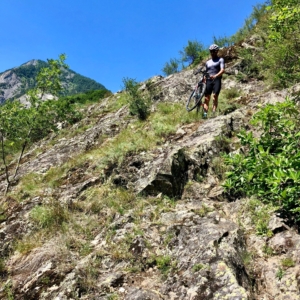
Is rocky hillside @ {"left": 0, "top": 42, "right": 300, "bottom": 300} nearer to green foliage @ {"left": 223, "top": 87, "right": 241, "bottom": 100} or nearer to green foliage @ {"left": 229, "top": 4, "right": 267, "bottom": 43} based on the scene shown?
green foliage @ {"left": 223, "top": 87, "right": 241, "bottom": 100}

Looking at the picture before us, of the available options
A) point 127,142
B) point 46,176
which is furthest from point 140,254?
point 46,176

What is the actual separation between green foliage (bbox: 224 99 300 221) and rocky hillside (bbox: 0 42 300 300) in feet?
0.91

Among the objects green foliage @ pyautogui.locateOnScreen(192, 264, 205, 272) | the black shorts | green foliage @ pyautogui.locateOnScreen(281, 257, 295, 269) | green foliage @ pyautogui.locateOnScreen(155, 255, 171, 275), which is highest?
the black shorts

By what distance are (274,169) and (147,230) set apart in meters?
2.41

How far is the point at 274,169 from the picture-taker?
4.43 meters

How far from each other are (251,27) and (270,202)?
20.7 metres

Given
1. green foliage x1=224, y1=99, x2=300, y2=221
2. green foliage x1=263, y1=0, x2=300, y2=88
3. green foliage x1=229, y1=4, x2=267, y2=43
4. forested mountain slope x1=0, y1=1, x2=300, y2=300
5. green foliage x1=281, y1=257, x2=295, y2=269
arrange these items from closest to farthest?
green foliage x1=281, y1=257, x2=295, y2=269
forested mountain slope x1=0, y1=1, x2=300, y2=300
green foliage x1=224, y1=99, x2=300, y2=221
green foliage x1=263, y1=0, x2=300, y2=88
green foliage x1=229, y1=4, x2=267, y2=43

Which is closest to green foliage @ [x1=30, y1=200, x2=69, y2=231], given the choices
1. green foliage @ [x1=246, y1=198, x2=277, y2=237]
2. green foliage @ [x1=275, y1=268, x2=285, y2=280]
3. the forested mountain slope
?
the forested mountain slope

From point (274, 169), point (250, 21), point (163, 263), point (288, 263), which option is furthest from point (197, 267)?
point (250, 21)

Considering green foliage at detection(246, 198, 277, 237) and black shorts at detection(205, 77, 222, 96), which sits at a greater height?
black shorts at detection(205, 77, 222, 96)

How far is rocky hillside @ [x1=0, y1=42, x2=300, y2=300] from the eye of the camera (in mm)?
3871

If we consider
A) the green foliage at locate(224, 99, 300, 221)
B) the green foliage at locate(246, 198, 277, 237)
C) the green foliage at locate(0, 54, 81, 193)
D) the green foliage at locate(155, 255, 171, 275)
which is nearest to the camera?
the green foliage at locate(155, 255, 171, 275)

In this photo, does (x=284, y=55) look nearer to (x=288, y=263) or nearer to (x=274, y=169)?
(x=274, y=169)

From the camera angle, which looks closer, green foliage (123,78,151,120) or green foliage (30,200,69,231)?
green foliage (30,200,69,231)
